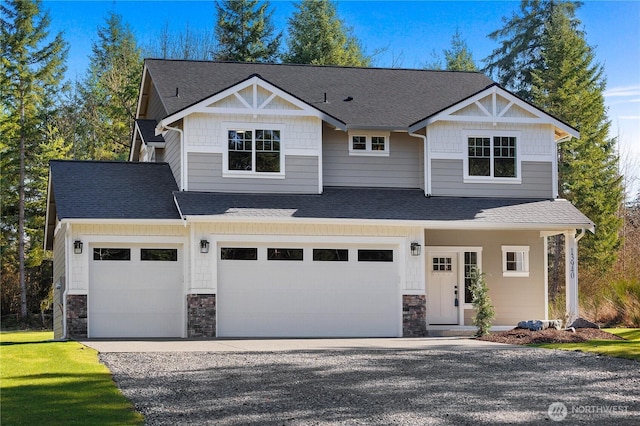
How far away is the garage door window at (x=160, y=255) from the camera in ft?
72.1

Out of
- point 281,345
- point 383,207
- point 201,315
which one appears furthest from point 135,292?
point 383,207

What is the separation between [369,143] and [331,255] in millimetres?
3897

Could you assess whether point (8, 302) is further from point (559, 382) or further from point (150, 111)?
point (559, 382)

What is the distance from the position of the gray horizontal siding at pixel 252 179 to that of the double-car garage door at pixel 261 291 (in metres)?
1.71

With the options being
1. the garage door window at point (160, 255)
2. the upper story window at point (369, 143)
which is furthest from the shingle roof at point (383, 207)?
the garage door window at point (160, 255)

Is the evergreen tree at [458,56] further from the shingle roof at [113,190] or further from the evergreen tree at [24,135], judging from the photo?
the shingle roof at [113,190]

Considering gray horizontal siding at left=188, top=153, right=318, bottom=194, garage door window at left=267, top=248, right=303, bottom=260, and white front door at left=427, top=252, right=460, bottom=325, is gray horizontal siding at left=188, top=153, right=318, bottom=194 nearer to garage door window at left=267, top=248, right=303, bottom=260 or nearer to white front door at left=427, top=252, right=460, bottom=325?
garage door window at left=267, top=248, right=303, bottom=260

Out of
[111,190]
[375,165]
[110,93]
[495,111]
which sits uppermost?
[110,93]

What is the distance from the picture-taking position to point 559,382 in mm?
13016

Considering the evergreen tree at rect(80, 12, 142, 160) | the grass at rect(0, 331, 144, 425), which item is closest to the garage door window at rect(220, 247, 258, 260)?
the grass at rect(0, 331, 144, 425)

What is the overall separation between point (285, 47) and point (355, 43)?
431cm

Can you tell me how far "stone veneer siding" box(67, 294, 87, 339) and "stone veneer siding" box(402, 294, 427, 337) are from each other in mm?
7726

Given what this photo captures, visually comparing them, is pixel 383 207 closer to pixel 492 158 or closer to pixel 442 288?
pixel 442 288

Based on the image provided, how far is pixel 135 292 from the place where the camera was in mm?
21906
